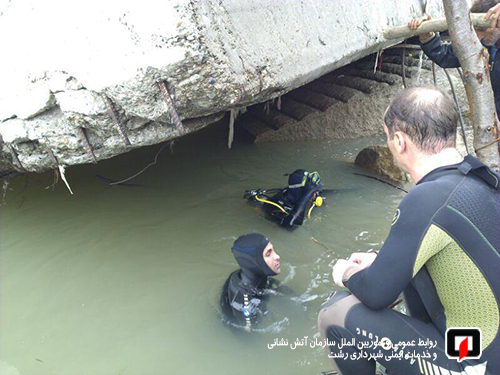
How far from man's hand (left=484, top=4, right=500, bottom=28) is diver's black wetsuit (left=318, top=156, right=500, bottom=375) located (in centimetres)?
130

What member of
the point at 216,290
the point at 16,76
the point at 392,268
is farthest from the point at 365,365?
the point at 16,76

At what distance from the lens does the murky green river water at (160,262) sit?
2.46m

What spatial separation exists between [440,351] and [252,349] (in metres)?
1.27

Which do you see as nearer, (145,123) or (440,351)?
(440,351)

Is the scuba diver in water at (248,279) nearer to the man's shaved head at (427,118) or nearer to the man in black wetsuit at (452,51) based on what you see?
the man's shaved head at (427,118)

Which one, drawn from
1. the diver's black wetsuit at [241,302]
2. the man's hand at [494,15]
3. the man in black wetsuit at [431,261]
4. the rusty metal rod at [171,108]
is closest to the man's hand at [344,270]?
the man in black wetsuit at [431,261]

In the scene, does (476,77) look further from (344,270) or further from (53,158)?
(53,158)

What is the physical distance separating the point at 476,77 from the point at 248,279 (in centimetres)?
185

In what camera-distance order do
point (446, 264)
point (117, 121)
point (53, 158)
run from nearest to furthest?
point (446, 264), point (117, 121), point (53, 158)

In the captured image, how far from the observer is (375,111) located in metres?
5.90

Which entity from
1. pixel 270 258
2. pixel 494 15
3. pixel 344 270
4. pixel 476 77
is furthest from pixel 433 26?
pixel 270 258

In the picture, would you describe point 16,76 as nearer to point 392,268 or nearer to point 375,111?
point 392,268

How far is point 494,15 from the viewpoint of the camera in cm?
219

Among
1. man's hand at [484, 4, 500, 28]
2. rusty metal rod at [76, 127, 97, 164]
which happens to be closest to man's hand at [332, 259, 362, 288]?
man's hand at [484, 4, 500, 28]
